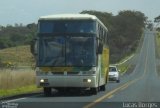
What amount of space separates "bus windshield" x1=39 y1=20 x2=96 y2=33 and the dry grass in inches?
272

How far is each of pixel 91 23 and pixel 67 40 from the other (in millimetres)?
1438

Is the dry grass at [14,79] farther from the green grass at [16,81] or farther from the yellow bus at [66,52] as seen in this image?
the yellow bus at [66,52]

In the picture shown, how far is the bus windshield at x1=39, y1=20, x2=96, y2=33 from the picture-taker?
27938 mm

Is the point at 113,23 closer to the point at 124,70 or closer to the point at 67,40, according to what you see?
the point at 124,70

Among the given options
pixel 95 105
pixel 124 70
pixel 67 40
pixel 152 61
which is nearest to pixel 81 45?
pixel 67 40

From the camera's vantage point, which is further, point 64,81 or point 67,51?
point 67,51

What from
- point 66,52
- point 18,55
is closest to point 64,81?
point 66,52

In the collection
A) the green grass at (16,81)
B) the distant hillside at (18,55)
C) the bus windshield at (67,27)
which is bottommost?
the green grass at (16,81)

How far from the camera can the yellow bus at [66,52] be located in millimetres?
27531

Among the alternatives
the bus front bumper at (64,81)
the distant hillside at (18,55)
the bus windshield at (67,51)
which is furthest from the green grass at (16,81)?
the distant hillside at (18,55)

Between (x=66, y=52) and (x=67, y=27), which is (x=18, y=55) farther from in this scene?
(x=66, y=52)

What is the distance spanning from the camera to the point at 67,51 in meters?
27.8

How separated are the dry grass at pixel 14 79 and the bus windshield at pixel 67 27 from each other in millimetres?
6906

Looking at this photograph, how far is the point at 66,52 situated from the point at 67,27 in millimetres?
1242
